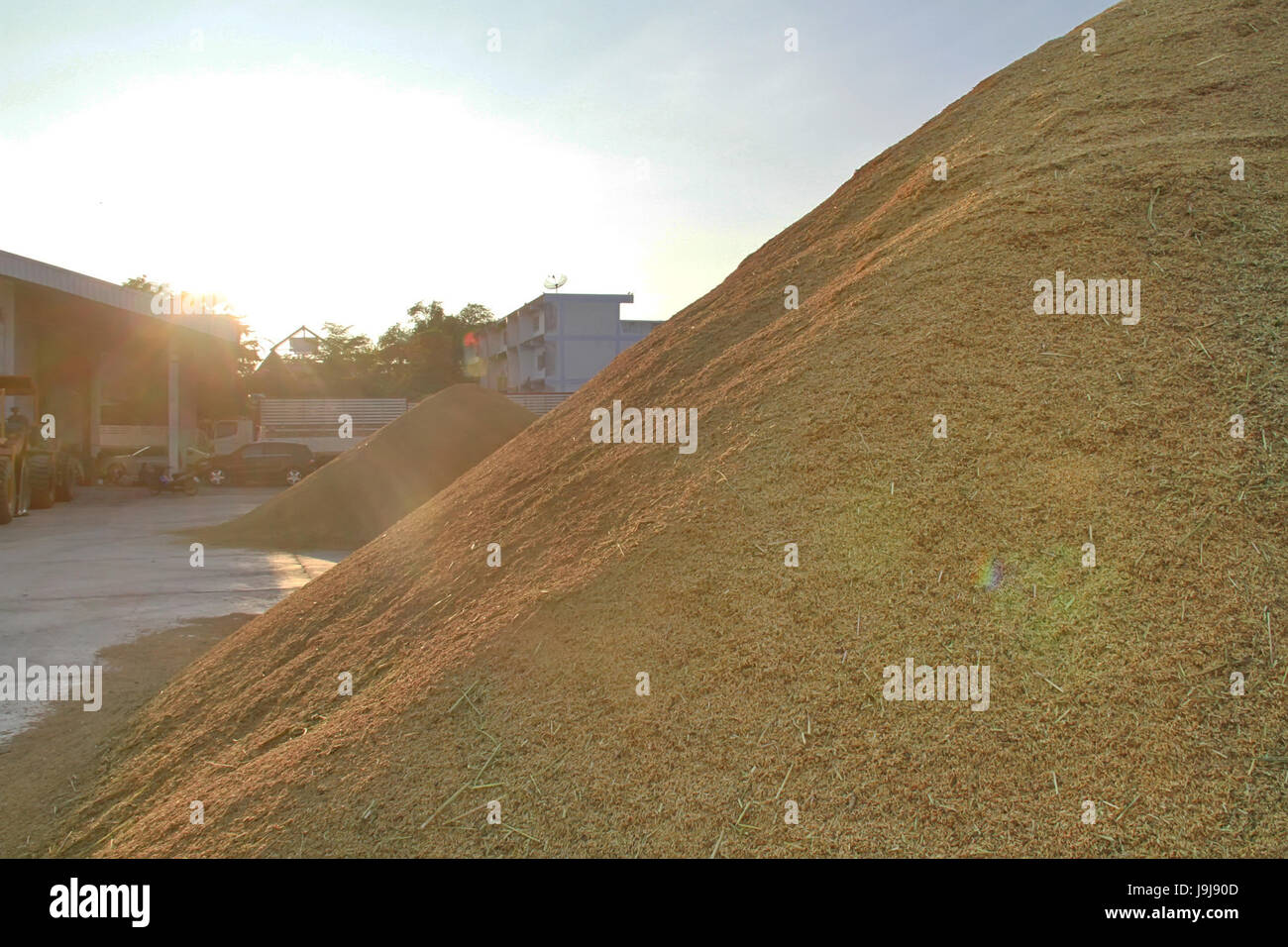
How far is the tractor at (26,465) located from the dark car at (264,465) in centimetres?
618

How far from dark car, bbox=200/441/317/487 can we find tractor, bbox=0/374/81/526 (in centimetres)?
618

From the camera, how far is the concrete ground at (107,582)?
7.99 m

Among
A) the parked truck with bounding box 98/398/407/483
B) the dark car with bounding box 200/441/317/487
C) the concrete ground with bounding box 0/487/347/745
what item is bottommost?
the concrete ground with bounding box 0/487/347/745

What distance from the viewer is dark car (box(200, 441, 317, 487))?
28125 mm

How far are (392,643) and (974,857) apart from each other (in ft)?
9.77

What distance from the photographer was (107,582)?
432 inches

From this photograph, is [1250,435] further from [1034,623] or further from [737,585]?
[737,585]

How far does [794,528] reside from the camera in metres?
3.45
